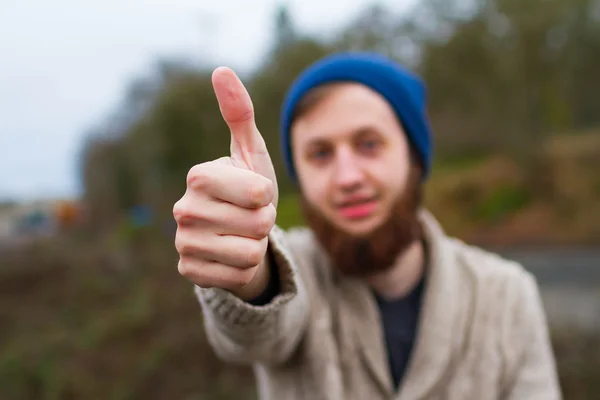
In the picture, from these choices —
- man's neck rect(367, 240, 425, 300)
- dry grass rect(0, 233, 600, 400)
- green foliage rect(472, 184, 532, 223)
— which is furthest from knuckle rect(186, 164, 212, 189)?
green foliage rect(472, 184, 532, 223)

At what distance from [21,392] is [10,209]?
10.7 metres

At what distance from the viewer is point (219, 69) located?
82cm

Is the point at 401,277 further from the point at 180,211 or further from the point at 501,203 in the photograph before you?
the point at 501,203

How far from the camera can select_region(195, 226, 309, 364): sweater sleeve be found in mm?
1005

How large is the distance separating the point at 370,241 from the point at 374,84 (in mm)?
480

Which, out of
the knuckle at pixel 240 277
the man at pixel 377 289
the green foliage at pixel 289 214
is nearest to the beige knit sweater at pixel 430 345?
the man at pixel 377 289

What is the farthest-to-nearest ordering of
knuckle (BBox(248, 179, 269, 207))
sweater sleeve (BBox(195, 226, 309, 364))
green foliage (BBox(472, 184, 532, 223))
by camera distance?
green foliage (BBox(472, 184, 532, 223)) < sweater sleeve (BBox(195, 226, 309, 364)) < knuckle (BBox(248, 179, 269, 207))

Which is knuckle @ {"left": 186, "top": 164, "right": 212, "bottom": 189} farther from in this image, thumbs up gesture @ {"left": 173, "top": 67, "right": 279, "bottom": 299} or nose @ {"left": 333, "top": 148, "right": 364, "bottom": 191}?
nose @ {"left": 333, "top": 148, "right": 364, "bottom": 191}

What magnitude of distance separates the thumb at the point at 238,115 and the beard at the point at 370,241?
0.59 m

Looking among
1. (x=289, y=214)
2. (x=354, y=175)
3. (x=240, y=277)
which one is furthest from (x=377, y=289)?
(x=289, y=214)

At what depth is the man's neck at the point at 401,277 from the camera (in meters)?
1.58

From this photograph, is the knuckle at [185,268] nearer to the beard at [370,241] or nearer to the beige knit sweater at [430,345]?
the beige knit sweater at [430,345]

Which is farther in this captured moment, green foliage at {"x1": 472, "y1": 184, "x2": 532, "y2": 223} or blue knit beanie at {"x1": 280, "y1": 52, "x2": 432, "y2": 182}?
green foliage at {"x1": 472, "y1": 184, "x2": 532, "y2": 223}

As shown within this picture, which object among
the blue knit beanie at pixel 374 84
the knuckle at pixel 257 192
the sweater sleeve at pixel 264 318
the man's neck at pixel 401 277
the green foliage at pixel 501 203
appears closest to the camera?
the knuckle at pixel 257 192
